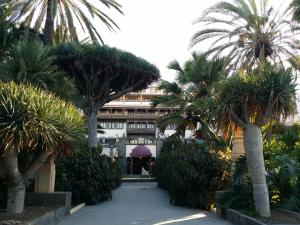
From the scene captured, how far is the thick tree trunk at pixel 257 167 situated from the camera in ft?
33.6

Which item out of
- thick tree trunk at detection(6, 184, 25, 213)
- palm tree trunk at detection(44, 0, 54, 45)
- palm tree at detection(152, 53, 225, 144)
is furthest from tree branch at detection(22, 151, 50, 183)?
palm tree trunk at detection(44, 0, 54, 45)

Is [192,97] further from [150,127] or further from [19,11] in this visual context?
[150,127]

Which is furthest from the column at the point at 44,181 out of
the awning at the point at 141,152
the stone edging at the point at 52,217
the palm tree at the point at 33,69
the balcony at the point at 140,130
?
the balcony at the point at 140,130

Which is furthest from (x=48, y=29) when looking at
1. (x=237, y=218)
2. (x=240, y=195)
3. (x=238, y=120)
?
(x=237, y=218)

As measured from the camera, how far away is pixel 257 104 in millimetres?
10430

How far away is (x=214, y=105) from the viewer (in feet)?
35.3

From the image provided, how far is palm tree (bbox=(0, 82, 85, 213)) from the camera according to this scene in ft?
30.7

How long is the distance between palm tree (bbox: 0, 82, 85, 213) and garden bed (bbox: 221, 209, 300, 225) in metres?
4.53

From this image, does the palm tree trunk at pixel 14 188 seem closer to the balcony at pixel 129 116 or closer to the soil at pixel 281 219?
the soil at pixel 281 219

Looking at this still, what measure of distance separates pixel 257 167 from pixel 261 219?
52.5 inches

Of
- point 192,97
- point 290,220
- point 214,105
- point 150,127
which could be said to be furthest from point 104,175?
point 150,127

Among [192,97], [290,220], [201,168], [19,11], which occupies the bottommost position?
[290,220]

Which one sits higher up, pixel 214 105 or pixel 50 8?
pixel 50 8

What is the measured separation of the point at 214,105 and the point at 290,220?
3294mm
